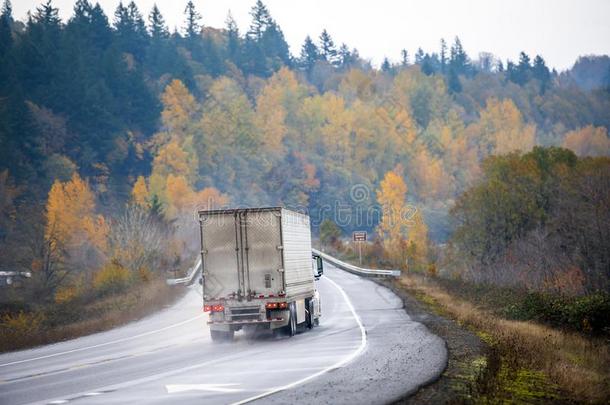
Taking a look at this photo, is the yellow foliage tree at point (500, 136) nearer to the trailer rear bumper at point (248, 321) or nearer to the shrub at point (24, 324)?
the shrub at point (24, 324)

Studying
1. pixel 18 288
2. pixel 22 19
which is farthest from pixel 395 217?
pixel 22 19

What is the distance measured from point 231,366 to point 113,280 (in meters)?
35.8

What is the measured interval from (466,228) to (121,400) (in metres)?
68.0

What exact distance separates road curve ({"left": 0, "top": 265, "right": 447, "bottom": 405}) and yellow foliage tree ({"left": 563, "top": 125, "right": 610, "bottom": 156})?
170m

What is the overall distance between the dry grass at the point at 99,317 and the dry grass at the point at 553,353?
45.2 ft

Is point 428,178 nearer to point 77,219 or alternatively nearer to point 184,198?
point 184,198

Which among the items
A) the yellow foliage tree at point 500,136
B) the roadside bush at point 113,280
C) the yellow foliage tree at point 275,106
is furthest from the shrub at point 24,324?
the yellow foliage tree at point 500,136

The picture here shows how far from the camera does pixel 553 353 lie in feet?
60.4

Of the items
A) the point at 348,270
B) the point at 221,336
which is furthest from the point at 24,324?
the point at 348,270

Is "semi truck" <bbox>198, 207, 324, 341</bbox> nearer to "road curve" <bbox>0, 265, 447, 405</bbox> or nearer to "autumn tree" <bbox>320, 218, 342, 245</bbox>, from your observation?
"road curve" <bbox>0, 265, 447, 405</bbox>

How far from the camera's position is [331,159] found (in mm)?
161625

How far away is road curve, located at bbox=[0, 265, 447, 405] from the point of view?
44.7 feet

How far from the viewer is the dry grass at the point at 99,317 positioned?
1087 inches

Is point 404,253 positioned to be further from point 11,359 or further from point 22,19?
point 22,19
